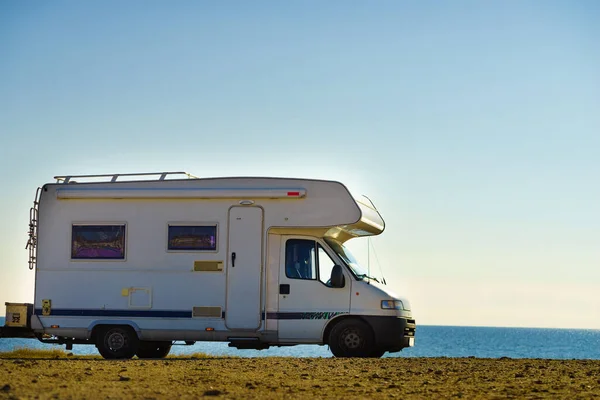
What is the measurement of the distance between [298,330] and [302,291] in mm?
655

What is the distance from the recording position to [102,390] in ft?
36.6

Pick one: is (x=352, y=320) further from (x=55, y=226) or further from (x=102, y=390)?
(x=102, y=390)

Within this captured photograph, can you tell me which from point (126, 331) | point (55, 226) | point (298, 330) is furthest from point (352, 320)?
point (55, 226)

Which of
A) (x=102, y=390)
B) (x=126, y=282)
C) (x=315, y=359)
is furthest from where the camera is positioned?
(x=126, y=282)

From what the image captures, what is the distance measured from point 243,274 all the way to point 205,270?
2.16 ft

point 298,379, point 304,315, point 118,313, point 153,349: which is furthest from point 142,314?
point 298,379

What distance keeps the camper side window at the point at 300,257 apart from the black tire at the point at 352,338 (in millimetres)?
1077

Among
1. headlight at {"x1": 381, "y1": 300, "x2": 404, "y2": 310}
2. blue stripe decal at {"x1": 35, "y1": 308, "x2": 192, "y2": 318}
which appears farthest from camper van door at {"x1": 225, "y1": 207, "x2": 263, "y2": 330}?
headlight at {"x1": 381, "y1": 300, "x2": 404, "y2": 310}

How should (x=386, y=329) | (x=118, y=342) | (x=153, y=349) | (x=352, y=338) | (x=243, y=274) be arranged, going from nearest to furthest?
(x=386, y=329), (x=352, y=338), (x=243, y=274), (x=118, y=342), (x=153, y=349)

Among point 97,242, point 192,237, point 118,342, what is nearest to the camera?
point 192,237

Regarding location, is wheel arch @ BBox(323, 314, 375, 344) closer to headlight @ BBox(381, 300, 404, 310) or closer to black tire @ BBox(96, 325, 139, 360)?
headlight @ BBox(381, 300, 404, 310)

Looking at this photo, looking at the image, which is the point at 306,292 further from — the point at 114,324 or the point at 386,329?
the point at 114,324

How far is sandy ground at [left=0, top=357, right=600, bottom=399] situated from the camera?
11.2 metres

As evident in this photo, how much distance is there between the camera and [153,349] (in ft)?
62.3
